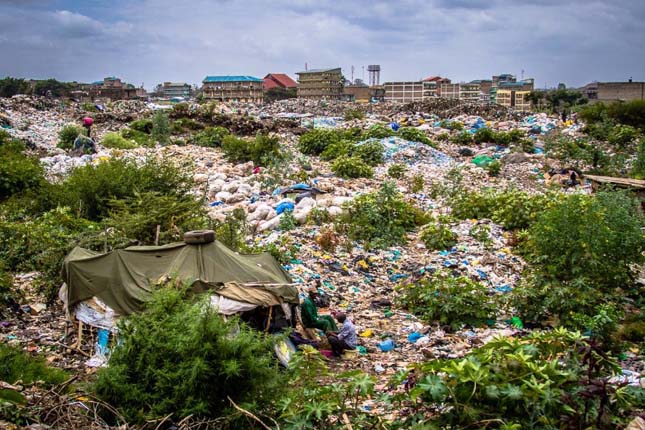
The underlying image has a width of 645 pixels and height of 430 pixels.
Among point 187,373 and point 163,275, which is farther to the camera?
point 163,275

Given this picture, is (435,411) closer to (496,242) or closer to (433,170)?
(496,242)

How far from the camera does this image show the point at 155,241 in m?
6.18

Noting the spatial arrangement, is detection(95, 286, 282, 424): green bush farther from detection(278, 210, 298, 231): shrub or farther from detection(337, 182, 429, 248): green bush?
detection(278, 210, 298, 231): shrub

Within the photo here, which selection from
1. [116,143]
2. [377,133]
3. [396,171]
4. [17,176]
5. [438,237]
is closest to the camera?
[438,237]

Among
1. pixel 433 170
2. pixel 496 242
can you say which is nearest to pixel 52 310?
pixel 496 242

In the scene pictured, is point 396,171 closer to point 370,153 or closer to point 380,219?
point 370,153

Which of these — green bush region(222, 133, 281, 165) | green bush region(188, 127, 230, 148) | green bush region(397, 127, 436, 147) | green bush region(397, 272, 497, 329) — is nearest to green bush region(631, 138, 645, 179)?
green bush region(397, 127, 436, 147)

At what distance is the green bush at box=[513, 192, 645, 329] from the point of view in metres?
5.52

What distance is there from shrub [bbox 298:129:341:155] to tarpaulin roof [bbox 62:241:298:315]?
1056cm

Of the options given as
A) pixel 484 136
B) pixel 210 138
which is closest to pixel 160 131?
pixel 210 138

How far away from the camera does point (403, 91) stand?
4816 centimetres

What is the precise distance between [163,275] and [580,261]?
3.96 metres

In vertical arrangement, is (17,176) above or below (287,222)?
above

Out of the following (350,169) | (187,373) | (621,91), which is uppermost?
(621,91)
